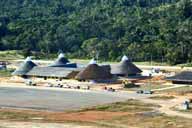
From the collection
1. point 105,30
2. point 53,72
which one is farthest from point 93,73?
point 105,30

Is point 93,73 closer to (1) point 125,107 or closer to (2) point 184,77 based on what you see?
(2) point 184,77

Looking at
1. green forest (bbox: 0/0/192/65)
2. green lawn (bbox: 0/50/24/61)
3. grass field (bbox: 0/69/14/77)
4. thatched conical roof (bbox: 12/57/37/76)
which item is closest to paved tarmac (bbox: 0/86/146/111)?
thatched conical roof (bbox: 12/57/37/76)

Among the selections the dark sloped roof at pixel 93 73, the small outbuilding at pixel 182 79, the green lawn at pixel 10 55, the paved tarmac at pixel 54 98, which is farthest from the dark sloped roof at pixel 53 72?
the green lawn at pixel 10 55

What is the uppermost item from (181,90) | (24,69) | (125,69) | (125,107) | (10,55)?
(10,55)

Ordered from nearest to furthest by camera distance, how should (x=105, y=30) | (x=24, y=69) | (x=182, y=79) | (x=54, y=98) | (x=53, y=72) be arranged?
1. (x=54, y=98)
2. (x=182, y=79)
3. (x=53, y=72)
4. (x=24, y=69)
5. (x=105, y=30)

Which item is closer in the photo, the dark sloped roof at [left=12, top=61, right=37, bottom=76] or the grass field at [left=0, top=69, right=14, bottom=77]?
the dark sloped roof at [left=12, top=61, right=37, bottom=76]

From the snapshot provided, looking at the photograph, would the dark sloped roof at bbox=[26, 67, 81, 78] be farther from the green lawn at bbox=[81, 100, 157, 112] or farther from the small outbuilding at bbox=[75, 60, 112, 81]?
the green lawn at bbox=[81, 100, 157, 112]

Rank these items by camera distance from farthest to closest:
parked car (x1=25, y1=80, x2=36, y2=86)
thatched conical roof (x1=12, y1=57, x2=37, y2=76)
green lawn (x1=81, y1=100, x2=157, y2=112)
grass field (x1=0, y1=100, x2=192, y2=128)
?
thatched conical roof (x1=12, y1=57, x2=37, y2=76) → parked car (x1=25, y1=80, x2=36, y2=86) → green lawn (x1=81, y1=100, x2=157, y2=112) → grass field (x1=0, y1=100, x2=192, y2=128)
